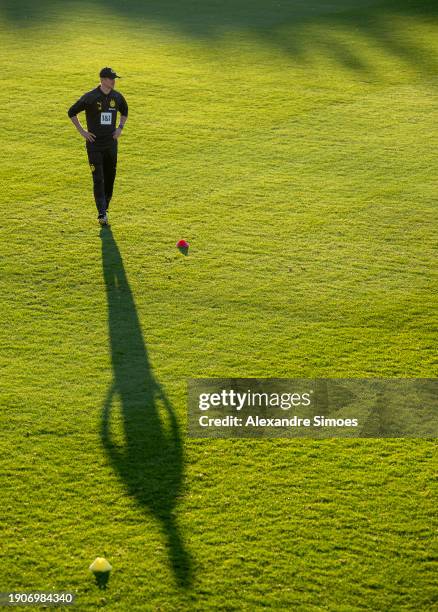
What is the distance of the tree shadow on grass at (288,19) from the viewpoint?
70.7 feet

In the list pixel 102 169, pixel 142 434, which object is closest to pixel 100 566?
pixel 142 434

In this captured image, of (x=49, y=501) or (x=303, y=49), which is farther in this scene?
(x=303, y=49)

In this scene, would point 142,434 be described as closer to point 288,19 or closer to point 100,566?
point 100,566

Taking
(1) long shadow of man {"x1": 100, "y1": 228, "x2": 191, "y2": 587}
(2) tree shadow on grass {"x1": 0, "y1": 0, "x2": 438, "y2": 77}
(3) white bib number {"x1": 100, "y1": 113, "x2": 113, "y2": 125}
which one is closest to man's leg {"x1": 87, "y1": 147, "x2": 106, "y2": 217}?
(3) white bib number {"x1": 100, "y1": 113, "x2": 113, "y2": 125}

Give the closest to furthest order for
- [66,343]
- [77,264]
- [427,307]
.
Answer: [66,343]
[427,307]
[77,264]

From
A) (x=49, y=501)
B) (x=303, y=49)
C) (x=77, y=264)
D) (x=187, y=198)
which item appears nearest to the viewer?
(x=49, y=501)

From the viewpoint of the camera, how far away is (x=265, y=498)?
6.56 m

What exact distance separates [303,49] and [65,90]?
273 inches

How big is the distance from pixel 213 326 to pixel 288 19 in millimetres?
18028

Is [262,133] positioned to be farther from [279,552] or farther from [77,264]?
[279,552]

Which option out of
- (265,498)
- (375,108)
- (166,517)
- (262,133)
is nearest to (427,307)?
(265,498)

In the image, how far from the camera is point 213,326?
29.5ft

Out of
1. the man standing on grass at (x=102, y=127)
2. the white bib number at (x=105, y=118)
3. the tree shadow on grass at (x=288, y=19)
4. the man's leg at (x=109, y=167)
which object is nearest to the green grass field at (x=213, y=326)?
the man's leg at (x=109, y=167)

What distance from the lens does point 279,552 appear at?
601cm
